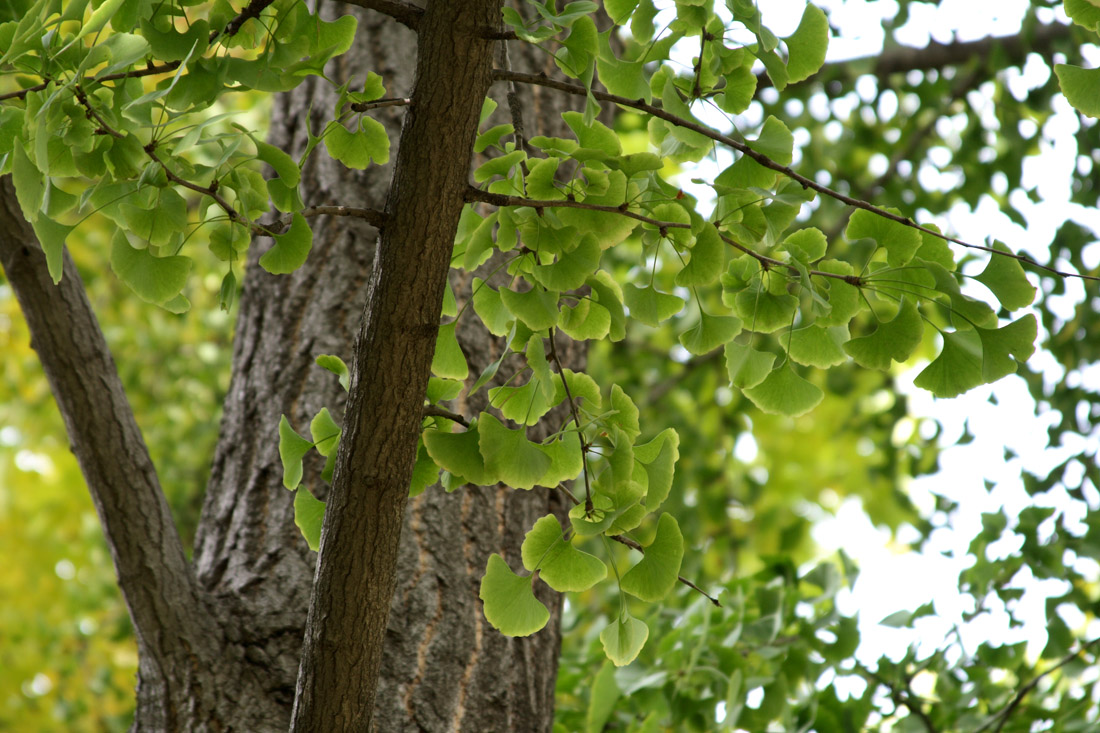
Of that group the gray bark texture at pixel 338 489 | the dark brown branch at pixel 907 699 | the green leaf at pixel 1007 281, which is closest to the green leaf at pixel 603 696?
the gray bark texture at pixel 338 489

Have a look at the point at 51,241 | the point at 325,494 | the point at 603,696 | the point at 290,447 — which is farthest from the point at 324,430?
the point at 603,696

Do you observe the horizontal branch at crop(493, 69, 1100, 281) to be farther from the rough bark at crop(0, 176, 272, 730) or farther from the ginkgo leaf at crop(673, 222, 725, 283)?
the rough bark at crop(0, 176, 272, 730)

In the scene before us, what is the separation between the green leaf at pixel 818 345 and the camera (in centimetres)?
72

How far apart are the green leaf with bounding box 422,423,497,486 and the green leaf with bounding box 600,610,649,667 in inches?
5.9

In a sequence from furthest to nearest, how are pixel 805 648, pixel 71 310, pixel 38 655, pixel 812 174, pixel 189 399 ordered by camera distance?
pixel 38 655 → pixel 189 399 → pixel 812 174 → pixel 805 648 → pixel 71 310

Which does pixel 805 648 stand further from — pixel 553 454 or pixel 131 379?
pixel 131 379

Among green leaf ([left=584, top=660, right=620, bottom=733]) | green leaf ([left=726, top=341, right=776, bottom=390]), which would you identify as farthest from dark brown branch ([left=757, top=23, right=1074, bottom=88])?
green leaf ([left=726, top=341, right=776, bottom=390])

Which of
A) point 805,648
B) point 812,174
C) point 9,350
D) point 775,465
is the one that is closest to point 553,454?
point 805,648

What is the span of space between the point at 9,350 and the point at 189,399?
1.05 metres

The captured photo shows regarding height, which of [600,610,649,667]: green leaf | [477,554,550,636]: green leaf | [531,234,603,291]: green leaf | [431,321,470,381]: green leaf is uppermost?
[431,321,470,381]: green leaf

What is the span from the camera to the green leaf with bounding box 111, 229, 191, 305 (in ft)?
2.16

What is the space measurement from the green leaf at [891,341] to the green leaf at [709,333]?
9 cm

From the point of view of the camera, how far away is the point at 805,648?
1299 millimetres

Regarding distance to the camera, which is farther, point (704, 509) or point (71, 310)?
point (704, 509)
